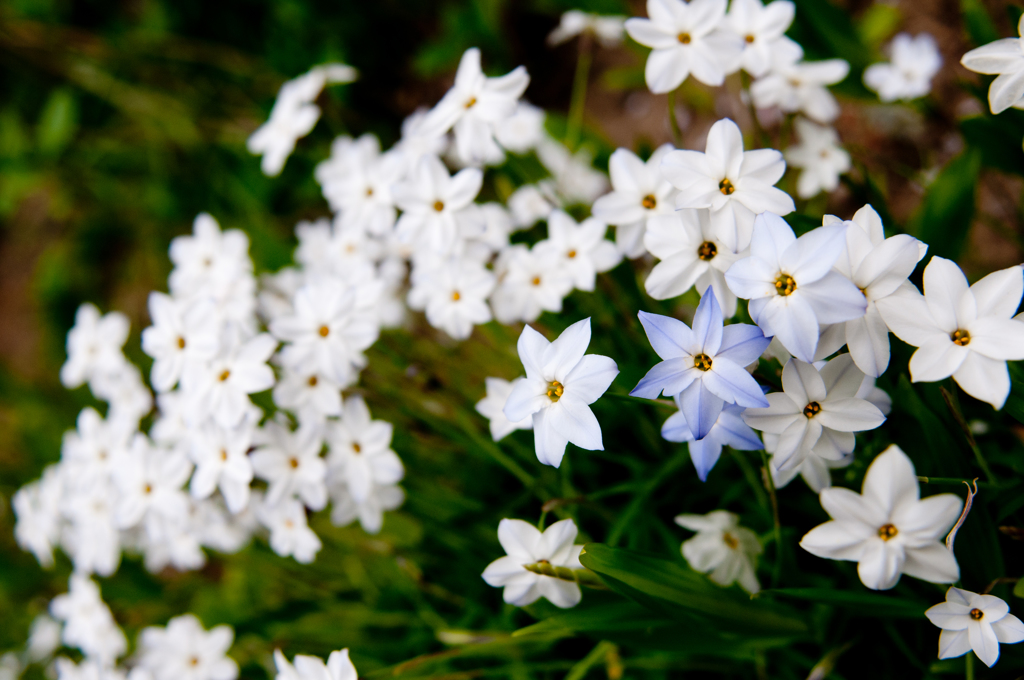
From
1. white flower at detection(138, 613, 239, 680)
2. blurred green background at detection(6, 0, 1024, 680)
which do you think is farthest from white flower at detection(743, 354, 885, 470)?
white flower at detection(138, 613, 239, 680)

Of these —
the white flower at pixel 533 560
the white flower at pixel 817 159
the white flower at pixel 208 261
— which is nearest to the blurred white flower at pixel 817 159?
the white flower at pixel 817 159

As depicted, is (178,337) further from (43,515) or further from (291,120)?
(43,515)

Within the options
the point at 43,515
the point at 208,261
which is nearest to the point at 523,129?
the point at 208,261

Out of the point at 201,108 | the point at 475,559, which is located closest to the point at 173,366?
the point at 475,559

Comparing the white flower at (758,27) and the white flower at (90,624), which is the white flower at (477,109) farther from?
the white flower at (90,624)

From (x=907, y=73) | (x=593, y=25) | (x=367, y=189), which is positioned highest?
(x=593, y=25)

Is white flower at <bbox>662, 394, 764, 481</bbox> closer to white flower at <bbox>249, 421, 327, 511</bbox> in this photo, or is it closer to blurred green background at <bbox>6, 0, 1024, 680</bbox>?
blurred green background at <bbox>6, 0, 1024, 680</bbox>
